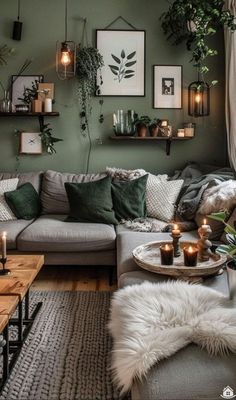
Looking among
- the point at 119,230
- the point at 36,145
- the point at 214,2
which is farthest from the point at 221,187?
the point at 36,145

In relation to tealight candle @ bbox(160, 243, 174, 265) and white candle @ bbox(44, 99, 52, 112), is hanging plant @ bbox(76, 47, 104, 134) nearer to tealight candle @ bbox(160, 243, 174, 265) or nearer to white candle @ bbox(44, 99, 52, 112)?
white candle @ bbox(44, 99, 52, 112)

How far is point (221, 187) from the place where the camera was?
2.91m

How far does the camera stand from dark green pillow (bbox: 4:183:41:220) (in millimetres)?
3359

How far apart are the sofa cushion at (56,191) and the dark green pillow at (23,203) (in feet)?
0.40

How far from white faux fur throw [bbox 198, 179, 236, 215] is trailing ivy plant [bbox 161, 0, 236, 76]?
138 centimetres

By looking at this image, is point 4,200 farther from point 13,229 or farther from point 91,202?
point 91,202

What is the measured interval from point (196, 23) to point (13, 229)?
8.29 ft

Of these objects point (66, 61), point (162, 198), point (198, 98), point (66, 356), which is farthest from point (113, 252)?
point (66, 61)

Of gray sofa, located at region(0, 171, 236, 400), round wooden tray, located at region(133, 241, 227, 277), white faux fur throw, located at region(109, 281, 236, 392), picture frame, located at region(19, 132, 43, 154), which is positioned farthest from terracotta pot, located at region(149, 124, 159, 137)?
white faux fur throw, located at region(109, 281, 236, 392)

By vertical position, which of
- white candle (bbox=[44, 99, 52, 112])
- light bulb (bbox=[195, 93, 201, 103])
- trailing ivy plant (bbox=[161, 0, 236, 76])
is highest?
trailing ivy plant (bbox=[161, 0, 236, 76])

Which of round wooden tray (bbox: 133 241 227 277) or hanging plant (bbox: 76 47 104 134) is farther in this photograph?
hanging plant (bbox: 76 47 104 134)

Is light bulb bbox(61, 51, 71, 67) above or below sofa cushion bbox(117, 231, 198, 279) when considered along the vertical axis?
above

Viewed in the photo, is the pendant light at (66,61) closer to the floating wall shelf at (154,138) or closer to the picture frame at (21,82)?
the picture frame at (21,82)

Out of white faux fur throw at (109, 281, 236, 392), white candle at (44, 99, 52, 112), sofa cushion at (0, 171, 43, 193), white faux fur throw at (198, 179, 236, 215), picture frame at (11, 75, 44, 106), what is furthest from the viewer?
picture frame at (11, 75, 44, 106)
